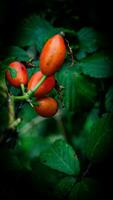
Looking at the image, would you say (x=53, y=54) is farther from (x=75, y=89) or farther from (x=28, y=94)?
(x=75, y=89)

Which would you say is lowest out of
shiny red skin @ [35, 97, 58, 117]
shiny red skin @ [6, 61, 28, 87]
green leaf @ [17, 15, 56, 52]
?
shiny red skin @ [35, 97, 58, 117]

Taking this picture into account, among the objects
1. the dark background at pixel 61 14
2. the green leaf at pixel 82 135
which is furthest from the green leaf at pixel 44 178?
the green leaf at pixel 82 135

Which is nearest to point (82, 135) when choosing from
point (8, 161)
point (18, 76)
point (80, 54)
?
point (80, 54)

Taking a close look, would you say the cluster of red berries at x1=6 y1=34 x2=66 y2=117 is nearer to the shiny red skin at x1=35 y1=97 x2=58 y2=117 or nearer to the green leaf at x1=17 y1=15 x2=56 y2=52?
the shiny red skin at x1=35 y1=97 x2=58 y2=117

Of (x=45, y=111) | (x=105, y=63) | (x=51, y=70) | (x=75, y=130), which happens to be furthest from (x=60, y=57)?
(x=75, y=130)

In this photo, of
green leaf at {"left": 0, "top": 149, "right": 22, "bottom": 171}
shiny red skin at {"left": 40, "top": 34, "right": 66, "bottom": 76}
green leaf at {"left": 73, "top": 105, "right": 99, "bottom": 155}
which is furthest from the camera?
green leaf at {"left": 73, "top": 105, "right": 99, "bottom": 155}

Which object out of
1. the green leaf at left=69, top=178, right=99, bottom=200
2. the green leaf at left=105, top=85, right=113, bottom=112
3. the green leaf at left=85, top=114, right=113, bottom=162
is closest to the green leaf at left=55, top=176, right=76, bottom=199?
the green leaf at left=69, top=178, right=99, bottom=200

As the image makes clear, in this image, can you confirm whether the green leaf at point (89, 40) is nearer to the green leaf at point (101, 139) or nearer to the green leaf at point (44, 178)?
the green leaf at point (101, 139)
